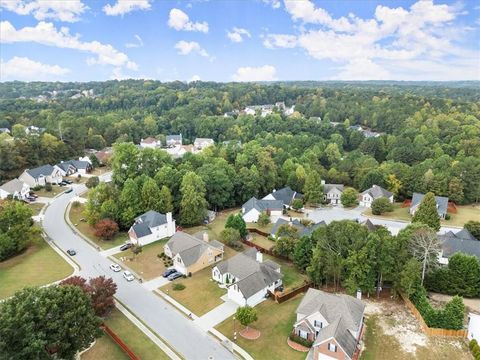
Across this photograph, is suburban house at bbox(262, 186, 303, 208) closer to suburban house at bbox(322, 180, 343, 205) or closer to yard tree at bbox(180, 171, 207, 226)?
suburban house at bbox(322, 180, 343, 205)

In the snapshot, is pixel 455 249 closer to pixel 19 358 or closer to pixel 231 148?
pixel 19 358

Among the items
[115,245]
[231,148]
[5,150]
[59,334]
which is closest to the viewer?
[59,334]

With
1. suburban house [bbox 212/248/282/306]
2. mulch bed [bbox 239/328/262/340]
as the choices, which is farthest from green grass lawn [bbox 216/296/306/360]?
suburban house [bbox 212/248/282/306]

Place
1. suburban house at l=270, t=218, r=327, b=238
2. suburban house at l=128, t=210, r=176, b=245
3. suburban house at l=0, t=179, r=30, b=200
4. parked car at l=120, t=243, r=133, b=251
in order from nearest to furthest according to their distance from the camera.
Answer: parked car at l=120, t=243, r=133, b=251 → suburban house at l=128, t=210, r=176, b=245 → suburban house at l=270, t=218, r=327, b=238 → suburban house at l=0, t=179, r=30, b=200

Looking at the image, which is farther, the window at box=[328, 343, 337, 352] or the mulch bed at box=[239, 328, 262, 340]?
the mulch bed at box=[239, 328, 262, 340]

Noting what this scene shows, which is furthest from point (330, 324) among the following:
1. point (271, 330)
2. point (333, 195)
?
point (333, 195)

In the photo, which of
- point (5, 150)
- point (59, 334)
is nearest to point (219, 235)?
point (59, 334)
